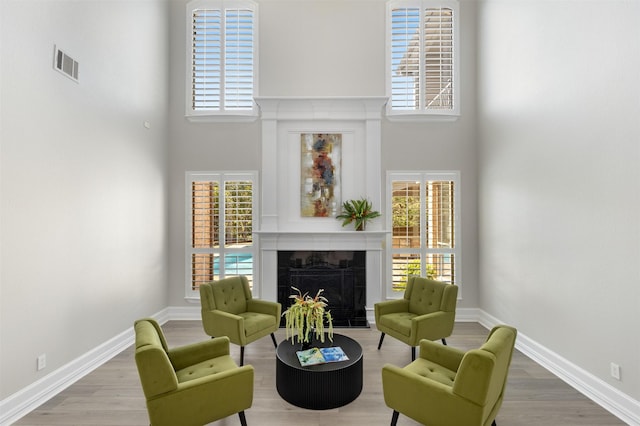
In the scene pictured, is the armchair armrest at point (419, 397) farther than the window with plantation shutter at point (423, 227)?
No

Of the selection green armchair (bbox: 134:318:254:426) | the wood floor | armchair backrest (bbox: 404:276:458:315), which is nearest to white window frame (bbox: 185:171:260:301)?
the wood floor

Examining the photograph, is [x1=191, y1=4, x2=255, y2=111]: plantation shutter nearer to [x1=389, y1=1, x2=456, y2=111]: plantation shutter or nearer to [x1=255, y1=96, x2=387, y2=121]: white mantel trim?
[x1=255, y1=96, x2=387, y2=121]: white mantel trim

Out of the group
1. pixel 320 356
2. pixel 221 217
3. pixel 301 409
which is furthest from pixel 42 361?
pixel 221 217

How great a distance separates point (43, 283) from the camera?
3.28m

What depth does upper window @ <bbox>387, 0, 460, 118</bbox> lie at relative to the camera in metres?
6.03

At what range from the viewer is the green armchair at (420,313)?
13.0ft

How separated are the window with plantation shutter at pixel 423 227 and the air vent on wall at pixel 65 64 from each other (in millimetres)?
4657

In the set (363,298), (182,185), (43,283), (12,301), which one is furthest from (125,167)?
(363,298)

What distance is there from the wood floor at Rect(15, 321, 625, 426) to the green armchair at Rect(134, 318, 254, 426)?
0.50 m

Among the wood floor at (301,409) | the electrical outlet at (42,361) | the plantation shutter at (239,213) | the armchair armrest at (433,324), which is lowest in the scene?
the wood floor at (301,409)

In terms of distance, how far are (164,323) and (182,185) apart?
2421mm

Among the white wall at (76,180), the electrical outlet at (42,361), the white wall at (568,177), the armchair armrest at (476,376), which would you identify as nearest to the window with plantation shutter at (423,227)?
the white wall at (568,177)

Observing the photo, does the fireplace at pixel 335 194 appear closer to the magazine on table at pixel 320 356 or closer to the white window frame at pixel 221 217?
the white window frame at pixel 221 217

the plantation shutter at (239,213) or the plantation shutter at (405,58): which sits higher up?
the plantation shutter at (405,58)
